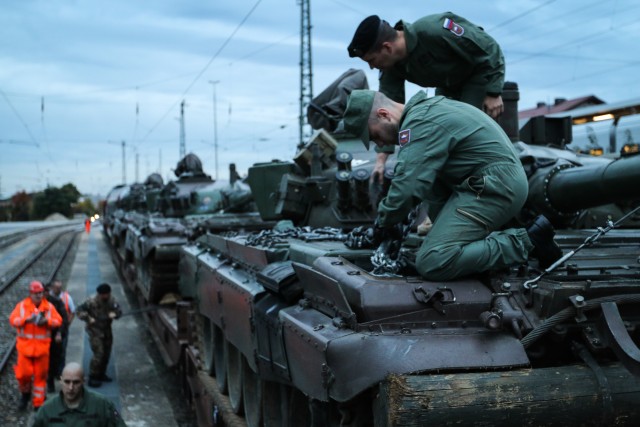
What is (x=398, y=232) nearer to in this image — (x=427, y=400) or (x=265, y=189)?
(x=427, y=400)

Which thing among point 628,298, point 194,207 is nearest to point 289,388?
point 628,298

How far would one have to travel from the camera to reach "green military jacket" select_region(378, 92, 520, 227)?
13.6 feet

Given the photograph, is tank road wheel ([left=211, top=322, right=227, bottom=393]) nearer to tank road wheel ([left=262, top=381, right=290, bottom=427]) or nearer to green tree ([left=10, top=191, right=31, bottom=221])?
tank road wheel ([left=262, top=381, right=290, bottom=427])

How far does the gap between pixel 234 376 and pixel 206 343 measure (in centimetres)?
162

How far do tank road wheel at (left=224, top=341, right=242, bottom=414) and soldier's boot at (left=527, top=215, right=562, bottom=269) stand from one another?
379cm

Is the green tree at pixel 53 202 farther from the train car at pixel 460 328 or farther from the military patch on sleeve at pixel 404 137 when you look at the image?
the military patch on sleeve at pixel 404 137

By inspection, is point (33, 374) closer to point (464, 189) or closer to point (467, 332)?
point (464, 189)

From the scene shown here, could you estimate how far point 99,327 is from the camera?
1115 centimetres

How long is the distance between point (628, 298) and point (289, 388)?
2878 millimetres

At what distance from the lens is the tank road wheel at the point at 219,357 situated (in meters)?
8.20

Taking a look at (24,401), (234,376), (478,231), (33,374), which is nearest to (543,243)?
(478,231)

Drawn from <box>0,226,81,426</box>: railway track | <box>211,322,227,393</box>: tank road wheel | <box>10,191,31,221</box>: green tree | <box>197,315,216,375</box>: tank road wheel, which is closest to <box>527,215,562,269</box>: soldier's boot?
<box>211,322,227,393</box>: tank road wheel

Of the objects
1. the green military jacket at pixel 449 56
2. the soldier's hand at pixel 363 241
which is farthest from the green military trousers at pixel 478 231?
the green military jacket at pixel 449 56

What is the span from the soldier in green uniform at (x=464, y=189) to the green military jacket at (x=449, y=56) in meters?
0.88
